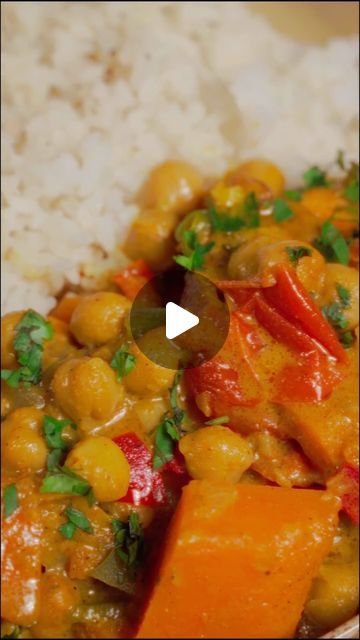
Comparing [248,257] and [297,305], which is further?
[248,257]

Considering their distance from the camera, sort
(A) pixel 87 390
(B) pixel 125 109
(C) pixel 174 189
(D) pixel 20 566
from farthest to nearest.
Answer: (B) pixel 125 109 → (C) pixel 174 189 → (A) pixel 87 390 → (D) pixel 20 566

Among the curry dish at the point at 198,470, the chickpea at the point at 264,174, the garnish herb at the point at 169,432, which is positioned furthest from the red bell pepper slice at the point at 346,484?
the chickpea at the point at 264,174

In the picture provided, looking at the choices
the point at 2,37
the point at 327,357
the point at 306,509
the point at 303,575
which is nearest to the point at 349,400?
the point at 327,357

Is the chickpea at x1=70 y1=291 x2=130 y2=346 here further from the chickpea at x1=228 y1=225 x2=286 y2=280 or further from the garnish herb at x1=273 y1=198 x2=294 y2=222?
the garnish herb at x1=273 y1=198 x2=294 y2=222

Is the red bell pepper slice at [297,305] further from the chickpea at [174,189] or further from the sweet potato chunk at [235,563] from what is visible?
the chickpea at [174,189]

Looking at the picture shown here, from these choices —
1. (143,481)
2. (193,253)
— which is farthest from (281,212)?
(143,481)
